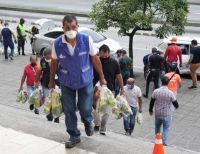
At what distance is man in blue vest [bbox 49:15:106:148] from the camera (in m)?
6.16

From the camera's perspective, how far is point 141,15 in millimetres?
15094

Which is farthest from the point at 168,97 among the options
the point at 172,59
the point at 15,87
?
the point at 15,87

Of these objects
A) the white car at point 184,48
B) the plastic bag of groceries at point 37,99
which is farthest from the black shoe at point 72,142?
the white car at point 184,48

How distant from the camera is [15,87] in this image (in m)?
14.8

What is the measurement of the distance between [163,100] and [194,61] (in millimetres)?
5677

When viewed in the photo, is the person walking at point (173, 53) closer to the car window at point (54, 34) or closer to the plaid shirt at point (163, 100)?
the plaid shirt at point (163, 100)

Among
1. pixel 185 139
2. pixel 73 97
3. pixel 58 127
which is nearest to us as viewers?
pixel 73 97

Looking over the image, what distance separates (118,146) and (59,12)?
24078 mm

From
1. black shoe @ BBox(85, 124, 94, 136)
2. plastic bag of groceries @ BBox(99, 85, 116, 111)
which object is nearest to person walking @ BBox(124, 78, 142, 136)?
black shoe @ BBox(85, 124, 94, 136)

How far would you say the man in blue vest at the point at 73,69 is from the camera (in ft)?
20.2

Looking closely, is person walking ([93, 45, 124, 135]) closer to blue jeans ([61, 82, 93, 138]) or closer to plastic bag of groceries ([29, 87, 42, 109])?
plastic bag of groceries ([29, 87, 42, 109])

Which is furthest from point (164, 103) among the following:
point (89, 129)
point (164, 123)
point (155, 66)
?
point (155, 66)

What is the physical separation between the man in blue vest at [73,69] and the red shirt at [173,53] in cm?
839

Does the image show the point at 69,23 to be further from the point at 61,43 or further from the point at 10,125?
the point at 10,125
